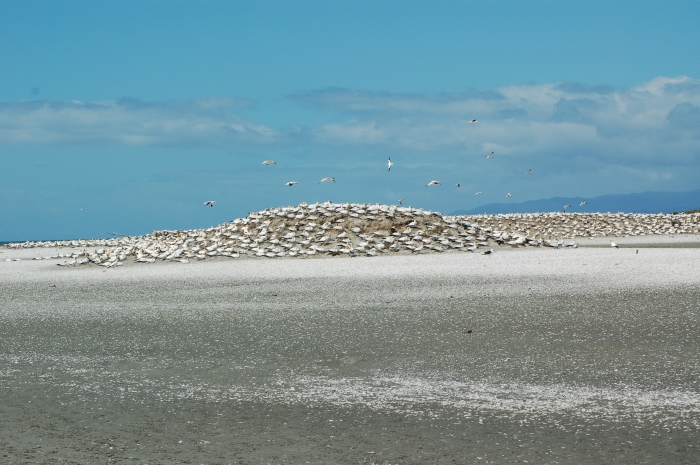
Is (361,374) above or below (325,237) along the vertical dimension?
below

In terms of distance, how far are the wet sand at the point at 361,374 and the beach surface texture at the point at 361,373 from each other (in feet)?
0.08

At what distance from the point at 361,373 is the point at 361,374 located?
0.04m

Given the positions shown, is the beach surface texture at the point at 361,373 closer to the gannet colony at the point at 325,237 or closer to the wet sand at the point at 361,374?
the wet sand at the point at 361,374

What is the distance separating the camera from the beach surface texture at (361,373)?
4727mm

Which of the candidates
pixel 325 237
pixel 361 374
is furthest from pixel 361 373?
pixel 325 237

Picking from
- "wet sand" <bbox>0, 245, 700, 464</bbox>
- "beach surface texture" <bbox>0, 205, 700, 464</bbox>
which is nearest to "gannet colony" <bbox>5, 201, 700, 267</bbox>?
"beach surface texture" <bbox>0, 205, 700, 464</bbox>

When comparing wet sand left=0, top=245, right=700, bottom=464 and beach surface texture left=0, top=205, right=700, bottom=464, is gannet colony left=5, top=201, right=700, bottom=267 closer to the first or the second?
beach surface texture left=0, top=205, right=700, bottom=464

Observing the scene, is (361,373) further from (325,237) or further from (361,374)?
(325,237)

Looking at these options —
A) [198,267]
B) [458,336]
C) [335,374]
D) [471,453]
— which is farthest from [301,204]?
[471,453]

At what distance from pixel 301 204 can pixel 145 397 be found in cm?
2030

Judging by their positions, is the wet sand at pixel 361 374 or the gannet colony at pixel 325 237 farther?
the gannet colony at pixel 325 237

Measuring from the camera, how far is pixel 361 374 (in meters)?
6.74

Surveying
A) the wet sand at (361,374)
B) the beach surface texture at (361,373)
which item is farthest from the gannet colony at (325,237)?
the wet sand at (361,374)

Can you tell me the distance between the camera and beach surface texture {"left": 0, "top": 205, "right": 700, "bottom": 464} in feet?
15.5
